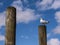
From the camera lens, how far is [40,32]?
37.2ft

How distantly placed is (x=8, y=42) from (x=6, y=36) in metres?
0.26

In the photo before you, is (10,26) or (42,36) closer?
(10,26)

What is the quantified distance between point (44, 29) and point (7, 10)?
12.8 feet

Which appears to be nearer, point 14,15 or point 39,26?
point 14,15

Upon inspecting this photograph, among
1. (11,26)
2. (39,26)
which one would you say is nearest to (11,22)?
(11,26)

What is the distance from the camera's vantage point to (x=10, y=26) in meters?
7.86

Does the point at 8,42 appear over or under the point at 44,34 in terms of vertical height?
under

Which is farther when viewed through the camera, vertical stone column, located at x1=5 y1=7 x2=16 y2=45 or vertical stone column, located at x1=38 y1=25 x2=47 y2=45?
vertical stone column, located at x1=38 y1=25 x2=47 y2=45

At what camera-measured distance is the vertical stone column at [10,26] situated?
771cm

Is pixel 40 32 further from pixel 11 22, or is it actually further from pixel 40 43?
pixel 11 22

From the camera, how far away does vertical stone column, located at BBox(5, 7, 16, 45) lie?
7.71 meters

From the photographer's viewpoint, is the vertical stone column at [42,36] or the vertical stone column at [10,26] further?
the vertical stone column at [42,36]

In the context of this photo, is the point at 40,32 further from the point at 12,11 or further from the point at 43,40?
the point at 12,11

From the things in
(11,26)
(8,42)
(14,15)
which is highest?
(14,15)
